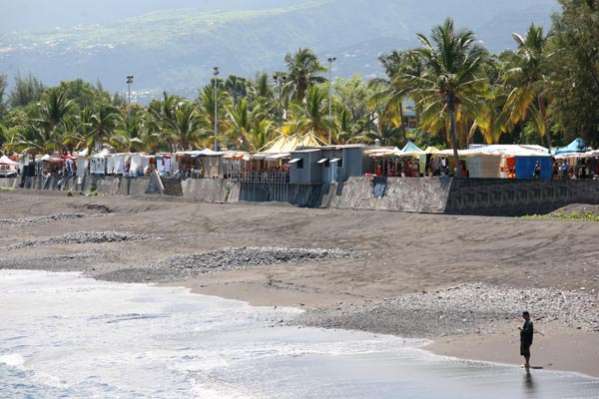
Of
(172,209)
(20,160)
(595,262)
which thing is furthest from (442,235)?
(20,160)

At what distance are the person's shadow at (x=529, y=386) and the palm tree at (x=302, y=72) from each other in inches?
3289

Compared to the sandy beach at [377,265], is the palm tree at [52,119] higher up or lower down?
higher up

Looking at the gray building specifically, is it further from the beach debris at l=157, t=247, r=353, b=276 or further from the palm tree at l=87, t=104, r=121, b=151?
the palm tree at l=87, t=104, r=121, b=151

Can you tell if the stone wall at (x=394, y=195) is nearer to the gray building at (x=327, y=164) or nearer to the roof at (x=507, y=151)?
the gray building at (x=327, y=164)

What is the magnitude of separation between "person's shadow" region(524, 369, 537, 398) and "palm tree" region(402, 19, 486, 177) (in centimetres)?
3446

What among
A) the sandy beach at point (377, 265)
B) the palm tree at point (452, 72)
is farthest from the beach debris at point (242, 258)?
the palm tree at point (452, 72)

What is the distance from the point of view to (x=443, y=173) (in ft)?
175

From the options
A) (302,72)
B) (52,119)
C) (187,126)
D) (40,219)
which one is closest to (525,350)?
(40,219)

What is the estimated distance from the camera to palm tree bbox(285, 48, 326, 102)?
101m

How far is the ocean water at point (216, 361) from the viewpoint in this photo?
18.0m

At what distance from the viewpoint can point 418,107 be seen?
204ft

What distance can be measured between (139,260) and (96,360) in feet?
58.9

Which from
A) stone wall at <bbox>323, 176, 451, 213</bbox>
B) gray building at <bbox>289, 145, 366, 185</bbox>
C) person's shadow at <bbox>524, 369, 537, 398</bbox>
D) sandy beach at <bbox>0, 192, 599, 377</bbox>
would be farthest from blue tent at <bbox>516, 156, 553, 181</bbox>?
person's shadow at <bbox>524, 369, 537, 398</bbox>

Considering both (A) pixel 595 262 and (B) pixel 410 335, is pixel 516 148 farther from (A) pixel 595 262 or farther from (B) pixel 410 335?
(B) pixel 410 335
